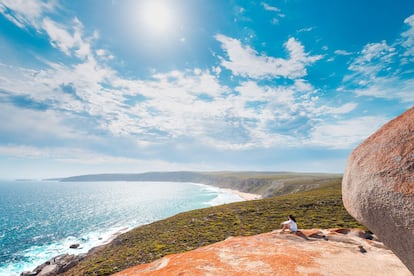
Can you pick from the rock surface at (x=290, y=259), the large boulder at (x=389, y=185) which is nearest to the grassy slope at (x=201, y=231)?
the rock surface at (x=290, y=259)

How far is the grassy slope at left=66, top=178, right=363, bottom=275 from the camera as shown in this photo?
3975 centimetres

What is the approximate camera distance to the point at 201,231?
169 feet

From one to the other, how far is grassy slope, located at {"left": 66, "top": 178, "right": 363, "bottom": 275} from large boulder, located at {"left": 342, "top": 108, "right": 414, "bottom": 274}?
3619 cm

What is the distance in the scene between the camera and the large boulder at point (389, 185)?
7672 mm

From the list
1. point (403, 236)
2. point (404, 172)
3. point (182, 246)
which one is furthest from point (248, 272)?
point (182, 246)

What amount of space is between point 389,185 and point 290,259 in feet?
25.5

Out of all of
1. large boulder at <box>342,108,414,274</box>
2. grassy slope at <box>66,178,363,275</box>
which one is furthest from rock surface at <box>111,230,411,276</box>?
grassy slope at <box>66,178,363,275</box>

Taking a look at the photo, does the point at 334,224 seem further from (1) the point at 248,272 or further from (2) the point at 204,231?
(1) the point at 248,272

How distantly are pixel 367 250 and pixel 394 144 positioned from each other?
38.6ft

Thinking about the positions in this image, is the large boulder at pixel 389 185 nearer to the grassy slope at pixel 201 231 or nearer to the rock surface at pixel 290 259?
the rock surface at pixel 290 259

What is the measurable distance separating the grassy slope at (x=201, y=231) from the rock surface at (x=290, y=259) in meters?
25.8

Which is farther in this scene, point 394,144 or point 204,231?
point 204,231

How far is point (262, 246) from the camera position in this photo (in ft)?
53.9

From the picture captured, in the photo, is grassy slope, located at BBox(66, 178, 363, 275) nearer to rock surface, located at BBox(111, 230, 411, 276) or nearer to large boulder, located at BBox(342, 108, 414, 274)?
rock surface, located at BBox(111, 230, 411, 276)
